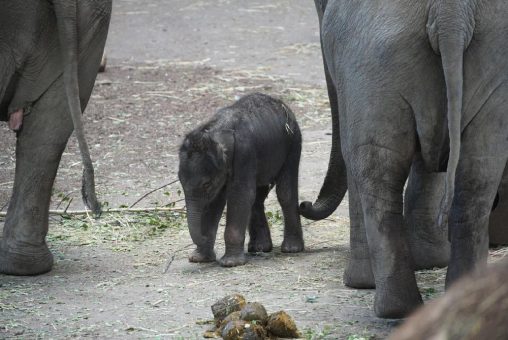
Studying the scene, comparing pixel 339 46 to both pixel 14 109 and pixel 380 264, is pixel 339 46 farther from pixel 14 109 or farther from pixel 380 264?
pixel 14 109

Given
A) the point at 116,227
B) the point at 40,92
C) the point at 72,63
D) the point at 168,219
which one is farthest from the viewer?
the point at 168,219

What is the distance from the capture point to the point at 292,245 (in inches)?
285

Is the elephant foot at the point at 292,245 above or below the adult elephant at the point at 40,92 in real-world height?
below

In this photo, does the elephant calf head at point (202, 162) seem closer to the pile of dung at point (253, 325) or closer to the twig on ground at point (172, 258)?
the twig on ground at point (172, 258)

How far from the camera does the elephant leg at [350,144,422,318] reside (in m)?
5.02

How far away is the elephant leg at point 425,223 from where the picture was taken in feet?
21.2

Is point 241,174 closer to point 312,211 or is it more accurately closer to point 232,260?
point 232,260

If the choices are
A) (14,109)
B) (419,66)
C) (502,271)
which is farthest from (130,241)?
(502,271)

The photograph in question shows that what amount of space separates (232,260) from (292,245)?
1.70ft

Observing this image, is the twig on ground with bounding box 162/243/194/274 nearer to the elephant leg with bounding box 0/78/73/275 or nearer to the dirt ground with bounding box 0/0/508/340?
the dirt ground with bounding box 0/0/508/340

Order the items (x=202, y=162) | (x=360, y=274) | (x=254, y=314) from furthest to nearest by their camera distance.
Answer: (x=202, y=162) → (x=360, y=274) → (x=254, y=314)

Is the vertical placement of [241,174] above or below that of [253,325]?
above

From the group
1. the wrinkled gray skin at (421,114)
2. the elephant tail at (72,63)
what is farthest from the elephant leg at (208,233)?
the wrinkled gray skin at (421,114)

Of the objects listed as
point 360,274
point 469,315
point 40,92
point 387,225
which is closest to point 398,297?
point 387,225
